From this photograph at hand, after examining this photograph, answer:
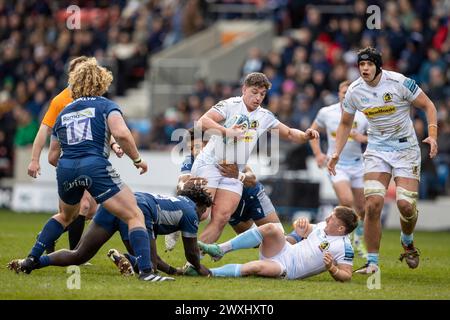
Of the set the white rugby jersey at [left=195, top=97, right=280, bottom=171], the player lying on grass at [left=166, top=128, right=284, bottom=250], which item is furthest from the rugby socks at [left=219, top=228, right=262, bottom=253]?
the white rugby jersey at [left=195, top=97, right=280, bottom=171]

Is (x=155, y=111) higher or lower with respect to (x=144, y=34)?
lower

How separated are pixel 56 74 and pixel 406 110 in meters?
18.6

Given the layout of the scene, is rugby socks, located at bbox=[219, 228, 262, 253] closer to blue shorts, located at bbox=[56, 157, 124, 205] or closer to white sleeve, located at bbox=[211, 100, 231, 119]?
blue shorts, located at bbox=[56, 157, 124, 205]

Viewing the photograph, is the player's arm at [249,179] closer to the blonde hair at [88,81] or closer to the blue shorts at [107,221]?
the blue shorts at [107,221]

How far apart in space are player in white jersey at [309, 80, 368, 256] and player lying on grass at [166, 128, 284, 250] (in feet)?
8.71

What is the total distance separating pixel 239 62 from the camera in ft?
94.7

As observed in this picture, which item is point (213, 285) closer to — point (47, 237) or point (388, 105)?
point (47, 237)

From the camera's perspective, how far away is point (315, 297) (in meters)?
9.99

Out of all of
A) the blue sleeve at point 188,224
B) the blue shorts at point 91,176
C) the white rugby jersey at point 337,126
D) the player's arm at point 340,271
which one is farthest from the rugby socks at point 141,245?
the white rugby jersey at point 337,126

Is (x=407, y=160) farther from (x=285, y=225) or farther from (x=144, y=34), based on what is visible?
(x=144, y=34)

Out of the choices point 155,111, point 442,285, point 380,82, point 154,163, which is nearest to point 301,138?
point 380,82

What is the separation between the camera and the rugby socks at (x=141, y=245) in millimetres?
10617

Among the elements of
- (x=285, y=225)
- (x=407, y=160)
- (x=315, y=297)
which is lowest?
(x=285, y=225)
